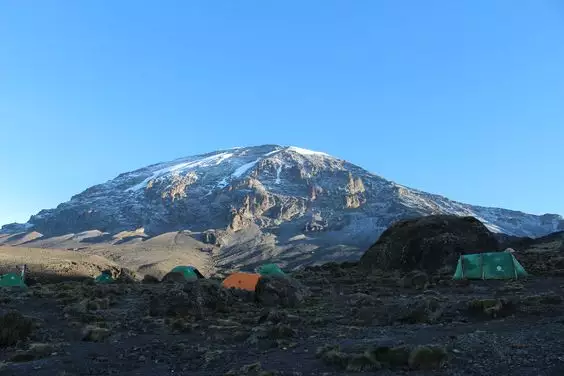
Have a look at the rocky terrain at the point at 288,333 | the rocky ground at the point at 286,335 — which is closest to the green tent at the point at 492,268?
the rocky terrain at the point at 288,333

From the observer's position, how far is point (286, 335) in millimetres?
15250

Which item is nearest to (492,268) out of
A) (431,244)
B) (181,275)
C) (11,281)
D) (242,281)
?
(431,244)

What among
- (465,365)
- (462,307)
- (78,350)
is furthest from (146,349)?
(462,307)

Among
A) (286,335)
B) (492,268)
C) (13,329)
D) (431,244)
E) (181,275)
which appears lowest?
(286,335)

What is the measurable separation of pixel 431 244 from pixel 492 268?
951 centimetres

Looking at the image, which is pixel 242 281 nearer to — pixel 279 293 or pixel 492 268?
pixel 279 293

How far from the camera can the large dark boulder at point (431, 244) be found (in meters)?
39.6

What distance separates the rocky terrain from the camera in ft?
35.4

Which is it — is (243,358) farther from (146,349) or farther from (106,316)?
(106,316)

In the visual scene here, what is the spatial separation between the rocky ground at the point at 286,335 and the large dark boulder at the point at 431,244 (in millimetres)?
13652

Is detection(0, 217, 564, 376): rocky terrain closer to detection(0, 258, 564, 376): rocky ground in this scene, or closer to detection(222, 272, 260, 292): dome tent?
detection(0, 258, 564, 376): rocky ground

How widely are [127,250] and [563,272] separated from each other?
548 ft

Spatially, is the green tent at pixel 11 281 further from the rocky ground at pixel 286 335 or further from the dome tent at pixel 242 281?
the dome tent at pixel 242 281

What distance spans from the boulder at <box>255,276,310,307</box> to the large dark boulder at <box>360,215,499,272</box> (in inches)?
678
